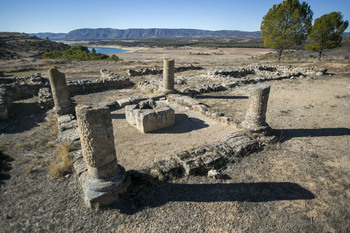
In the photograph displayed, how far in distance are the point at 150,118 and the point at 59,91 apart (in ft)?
15.7

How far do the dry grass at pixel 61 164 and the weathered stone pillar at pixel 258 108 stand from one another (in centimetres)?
626

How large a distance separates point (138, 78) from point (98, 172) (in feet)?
50.9

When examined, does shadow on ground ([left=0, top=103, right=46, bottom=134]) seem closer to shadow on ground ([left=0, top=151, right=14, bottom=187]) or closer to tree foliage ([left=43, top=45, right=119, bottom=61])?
shadow on ground ([left=0, top=151, right=14, bottom=187])

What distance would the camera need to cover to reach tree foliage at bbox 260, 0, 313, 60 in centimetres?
2767

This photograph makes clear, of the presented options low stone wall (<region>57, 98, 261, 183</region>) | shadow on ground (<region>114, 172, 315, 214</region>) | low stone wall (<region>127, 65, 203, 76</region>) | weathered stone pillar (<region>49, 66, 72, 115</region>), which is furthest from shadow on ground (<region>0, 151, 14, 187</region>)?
low stone wall (<region>127, 65, 203, 76</region>)

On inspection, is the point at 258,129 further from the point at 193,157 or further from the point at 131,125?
the point at 131,125

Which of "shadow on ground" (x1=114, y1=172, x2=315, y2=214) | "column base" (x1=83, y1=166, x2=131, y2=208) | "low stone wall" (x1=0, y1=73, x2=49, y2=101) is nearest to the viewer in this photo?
"column base" (x1=83, y1=166, x2=131, y2=208)

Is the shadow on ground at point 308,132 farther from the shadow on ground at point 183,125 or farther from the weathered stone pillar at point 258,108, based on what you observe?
the shadow on ground at point 183,125

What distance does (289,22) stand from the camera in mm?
28031

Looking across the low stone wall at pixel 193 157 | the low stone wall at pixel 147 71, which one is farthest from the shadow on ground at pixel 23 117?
the low stone wall at pixel 147 71

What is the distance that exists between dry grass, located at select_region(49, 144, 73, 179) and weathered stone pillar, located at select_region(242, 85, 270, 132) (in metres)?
6.26

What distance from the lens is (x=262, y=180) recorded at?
5324 mm

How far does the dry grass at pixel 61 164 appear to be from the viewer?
5422 millimetres

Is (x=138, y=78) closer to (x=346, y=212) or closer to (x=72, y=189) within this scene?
(x=72, y=189)
